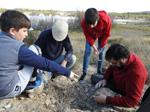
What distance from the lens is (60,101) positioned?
2.13 meters

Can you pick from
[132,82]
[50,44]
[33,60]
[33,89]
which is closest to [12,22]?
[33,60]

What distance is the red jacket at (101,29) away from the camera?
2727 mm

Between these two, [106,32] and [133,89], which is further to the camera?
[106,32]

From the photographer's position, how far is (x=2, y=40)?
148 cm

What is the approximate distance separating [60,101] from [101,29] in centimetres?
169

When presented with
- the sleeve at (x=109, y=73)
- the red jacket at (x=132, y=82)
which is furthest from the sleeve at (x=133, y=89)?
the sleeve at (x=109, y=73)

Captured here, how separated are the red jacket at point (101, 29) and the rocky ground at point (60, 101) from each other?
3.46ft

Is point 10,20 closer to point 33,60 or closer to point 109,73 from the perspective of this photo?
point 33,60

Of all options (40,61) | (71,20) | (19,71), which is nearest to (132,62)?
(40,61)

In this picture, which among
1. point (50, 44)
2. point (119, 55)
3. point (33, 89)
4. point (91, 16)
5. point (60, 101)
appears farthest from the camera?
point (50, 44)

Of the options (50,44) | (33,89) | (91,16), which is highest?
(91,16)

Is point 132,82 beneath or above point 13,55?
beneath

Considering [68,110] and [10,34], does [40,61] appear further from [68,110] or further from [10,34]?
[68,110]

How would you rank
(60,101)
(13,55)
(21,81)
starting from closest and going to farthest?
(13,55) < (21,81) < (60,101)
